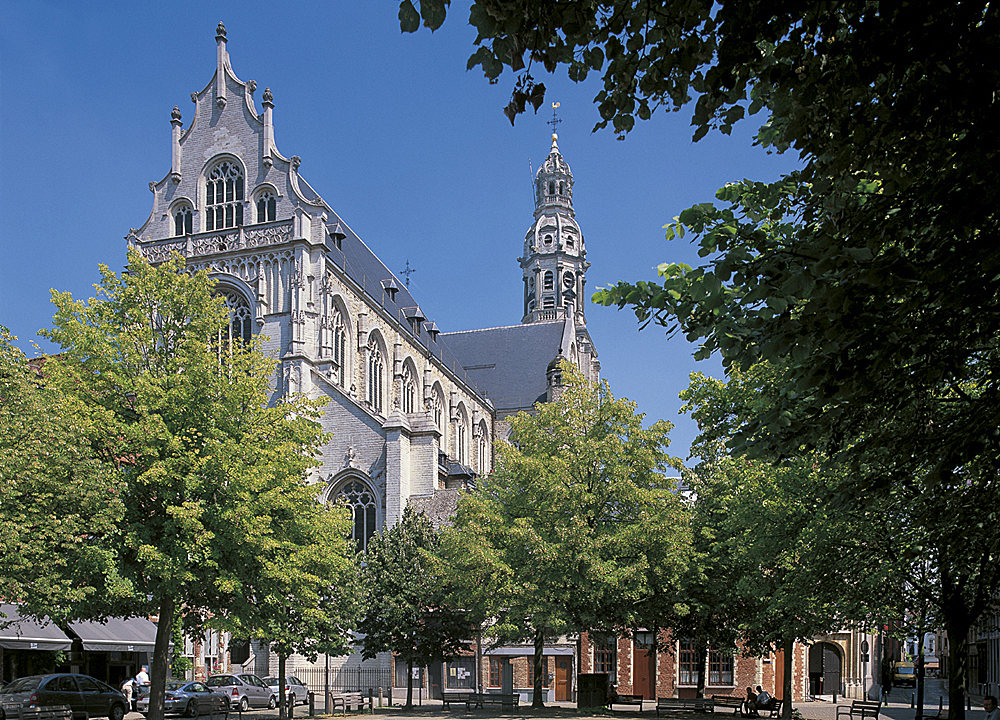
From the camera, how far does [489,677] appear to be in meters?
46.6

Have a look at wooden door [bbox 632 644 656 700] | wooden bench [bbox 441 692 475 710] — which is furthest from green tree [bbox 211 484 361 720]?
wooden door [bbox 632 644 656 700]

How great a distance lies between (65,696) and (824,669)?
4040 cm

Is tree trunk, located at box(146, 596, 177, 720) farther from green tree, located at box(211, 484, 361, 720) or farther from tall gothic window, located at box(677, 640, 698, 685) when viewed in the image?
tall gothic window, located at box(677, 640, 698, 685)

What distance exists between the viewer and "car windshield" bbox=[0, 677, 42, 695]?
76.0 ft

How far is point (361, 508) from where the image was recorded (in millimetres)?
43906

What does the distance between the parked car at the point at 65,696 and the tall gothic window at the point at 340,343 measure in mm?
22239

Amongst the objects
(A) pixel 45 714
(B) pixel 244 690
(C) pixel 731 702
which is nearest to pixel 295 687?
(B) pixel 244 690

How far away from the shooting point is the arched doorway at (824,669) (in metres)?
49.8

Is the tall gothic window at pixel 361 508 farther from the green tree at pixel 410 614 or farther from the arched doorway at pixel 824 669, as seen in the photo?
the arched doorway at pixel 824 669

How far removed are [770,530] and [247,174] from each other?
114 ft

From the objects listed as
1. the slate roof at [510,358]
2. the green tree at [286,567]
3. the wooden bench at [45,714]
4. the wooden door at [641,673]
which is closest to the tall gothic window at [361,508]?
the wooden door at [641,673]

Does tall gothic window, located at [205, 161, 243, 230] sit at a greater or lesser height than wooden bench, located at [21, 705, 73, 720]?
greater

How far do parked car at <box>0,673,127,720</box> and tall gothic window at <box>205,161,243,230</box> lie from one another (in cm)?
2657

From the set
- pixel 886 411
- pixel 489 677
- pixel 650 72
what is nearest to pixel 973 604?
pixel 886 411
